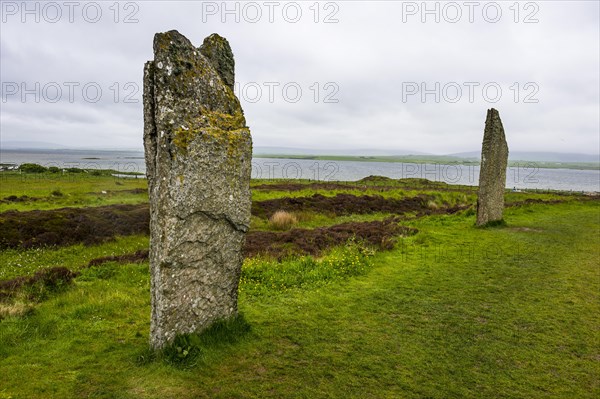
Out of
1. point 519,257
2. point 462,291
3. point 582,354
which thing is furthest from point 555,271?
point 582,354

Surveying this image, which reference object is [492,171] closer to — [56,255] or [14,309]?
[14,309]

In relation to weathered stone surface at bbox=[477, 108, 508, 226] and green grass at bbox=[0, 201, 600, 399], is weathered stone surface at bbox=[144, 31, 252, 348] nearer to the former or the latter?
green grass at bbox=[0, 201, 600, 399]

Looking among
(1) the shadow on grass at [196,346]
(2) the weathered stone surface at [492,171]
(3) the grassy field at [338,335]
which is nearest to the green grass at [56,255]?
(3) the grassy field at [338,335]

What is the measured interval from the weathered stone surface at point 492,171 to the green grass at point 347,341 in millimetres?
7559

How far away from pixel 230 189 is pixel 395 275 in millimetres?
6524

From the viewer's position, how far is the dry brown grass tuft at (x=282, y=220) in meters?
21.9

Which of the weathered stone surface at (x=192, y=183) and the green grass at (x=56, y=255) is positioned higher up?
the weathered stone surface at (x=192, y=183)

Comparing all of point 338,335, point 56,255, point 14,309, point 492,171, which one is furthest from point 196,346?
point 492,171

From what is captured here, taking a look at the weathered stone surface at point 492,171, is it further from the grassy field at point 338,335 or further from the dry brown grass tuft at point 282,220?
the dry brown grass tuft at point 282,220

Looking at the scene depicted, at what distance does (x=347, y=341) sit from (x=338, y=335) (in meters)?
0.29

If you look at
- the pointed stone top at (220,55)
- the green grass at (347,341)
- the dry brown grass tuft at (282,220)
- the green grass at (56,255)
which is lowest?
the green grass at (347,341)

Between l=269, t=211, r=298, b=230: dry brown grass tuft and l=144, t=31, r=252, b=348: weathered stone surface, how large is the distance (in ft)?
48.0

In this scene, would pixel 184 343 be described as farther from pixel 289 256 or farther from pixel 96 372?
pixel 289 256

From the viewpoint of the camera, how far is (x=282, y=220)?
22.3 meters
